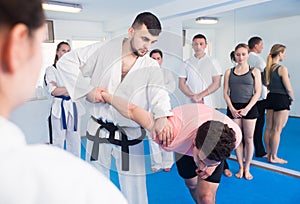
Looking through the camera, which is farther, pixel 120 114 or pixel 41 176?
pixel 120 114

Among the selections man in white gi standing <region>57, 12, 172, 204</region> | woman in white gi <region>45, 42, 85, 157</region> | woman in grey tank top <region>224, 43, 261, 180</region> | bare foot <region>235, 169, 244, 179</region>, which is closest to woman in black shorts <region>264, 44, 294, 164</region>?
woman in grey tank top <region>224, 43, 261, 180</region>

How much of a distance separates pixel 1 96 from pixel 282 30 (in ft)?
9.80

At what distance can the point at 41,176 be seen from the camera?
263 mm

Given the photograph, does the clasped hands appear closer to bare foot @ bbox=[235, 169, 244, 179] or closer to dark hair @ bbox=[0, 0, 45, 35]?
dark hair @ bbox=[0, 0, 45, 35]

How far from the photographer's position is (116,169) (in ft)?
5.07

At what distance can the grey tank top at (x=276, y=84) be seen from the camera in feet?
9.06

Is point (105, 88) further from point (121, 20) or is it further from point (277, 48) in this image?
point (121, 20)

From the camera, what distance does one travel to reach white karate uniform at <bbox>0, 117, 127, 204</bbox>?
0.25m

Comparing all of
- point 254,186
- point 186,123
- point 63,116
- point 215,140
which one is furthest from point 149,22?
point 63,116

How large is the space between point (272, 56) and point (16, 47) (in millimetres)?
2907

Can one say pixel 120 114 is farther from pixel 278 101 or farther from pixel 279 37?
pixel 279 37

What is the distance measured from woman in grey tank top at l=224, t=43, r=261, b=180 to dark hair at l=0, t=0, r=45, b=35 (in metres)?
2.68

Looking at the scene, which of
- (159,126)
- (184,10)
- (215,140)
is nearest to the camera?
(159,126)

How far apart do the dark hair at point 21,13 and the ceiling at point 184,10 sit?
7.18 ft
